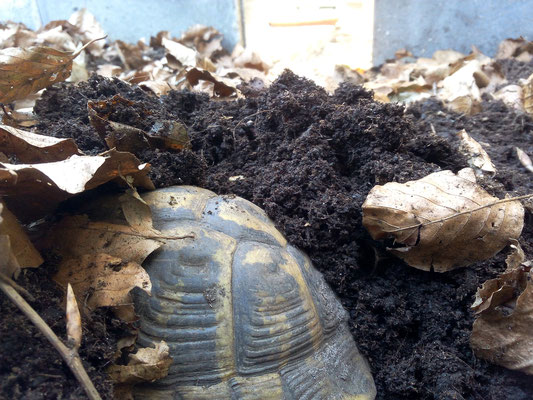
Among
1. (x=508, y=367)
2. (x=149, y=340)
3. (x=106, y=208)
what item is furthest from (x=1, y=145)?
(x=508, y=367)

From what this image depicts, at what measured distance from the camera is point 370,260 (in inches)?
66.7

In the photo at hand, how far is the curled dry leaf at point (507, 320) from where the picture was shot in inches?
51.8

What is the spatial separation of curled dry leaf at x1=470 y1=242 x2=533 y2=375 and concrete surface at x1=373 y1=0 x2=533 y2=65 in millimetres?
3618

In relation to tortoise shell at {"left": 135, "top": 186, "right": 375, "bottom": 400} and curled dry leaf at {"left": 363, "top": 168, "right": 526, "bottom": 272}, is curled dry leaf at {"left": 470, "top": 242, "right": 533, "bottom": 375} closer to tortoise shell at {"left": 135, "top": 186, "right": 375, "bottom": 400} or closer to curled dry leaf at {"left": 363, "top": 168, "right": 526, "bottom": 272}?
curled dry leaf at {"left": 363, "top": 168, "right": 526, "bottom": 272}

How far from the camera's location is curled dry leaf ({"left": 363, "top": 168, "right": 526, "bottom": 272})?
4.90 feet

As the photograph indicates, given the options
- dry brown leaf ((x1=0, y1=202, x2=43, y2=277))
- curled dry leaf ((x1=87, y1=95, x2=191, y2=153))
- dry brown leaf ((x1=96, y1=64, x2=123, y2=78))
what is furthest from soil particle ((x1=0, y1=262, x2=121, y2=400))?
dry brown leaf ((x1=96, y1=64, x2=123, y2=78))

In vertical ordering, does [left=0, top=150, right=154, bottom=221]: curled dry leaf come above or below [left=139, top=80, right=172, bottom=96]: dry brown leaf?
above

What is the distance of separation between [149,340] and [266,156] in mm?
932

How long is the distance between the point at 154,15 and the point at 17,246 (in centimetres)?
420

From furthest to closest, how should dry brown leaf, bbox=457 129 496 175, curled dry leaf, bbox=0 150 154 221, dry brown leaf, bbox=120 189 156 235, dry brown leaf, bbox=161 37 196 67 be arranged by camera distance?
1. dry brown leaf, bbox=161 37 196 67
2. dry brown leaf, bbox=457 129 496 175
3. dry brown leaf, bbox=120 189 156 235
4. curled dry leaf, bbox=0 150 154 221

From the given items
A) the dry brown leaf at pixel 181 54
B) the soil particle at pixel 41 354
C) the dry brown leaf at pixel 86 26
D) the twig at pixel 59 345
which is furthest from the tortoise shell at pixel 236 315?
the dry brown leaf at pixel 86 26

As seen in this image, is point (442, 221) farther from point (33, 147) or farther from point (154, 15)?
point (154, 15)

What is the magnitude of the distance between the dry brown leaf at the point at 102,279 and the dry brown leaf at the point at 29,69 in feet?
3.02

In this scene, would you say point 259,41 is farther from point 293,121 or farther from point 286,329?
point 286,329
